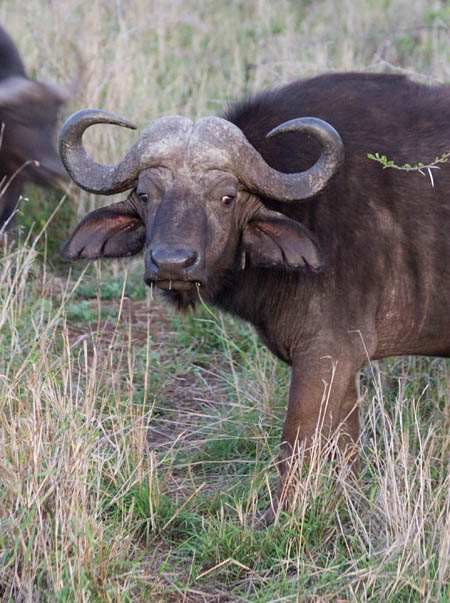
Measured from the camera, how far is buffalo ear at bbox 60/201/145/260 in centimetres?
418

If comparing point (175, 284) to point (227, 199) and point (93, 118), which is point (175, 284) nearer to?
point (227, 199)

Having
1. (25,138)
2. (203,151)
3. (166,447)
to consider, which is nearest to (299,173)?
(203,151)

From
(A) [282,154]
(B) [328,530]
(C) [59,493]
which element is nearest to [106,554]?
(C) [59,493]

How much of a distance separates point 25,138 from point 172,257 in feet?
7.67

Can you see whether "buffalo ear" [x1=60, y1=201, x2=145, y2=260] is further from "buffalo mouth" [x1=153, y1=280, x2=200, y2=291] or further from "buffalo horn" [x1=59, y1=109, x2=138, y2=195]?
"buffalo mouth" [x1=153, y1=280, x2=200, y2=291]

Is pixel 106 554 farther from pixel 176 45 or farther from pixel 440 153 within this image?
pixel 176 45

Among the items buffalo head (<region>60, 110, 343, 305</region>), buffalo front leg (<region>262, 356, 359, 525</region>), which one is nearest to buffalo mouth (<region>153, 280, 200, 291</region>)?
buffalo head (<region>60, 110, 343, 305</region>)

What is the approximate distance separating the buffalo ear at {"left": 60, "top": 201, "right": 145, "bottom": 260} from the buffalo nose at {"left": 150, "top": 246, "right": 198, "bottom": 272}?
64 centimetres

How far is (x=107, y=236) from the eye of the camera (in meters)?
4.21

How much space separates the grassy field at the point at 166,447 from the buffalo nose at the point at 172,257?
0.57 metres

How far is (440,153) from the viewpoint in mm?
4098

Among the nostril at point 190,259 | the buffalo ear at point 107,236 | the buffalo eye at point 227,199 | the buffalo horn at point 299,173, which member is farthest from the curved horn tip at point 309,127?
the buffalo ear at point 107,236

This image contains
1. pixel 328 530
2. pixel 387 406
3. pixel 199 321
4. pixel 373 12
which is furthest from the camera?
pixel 373 12

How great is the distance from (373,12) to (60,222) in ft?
16.4
